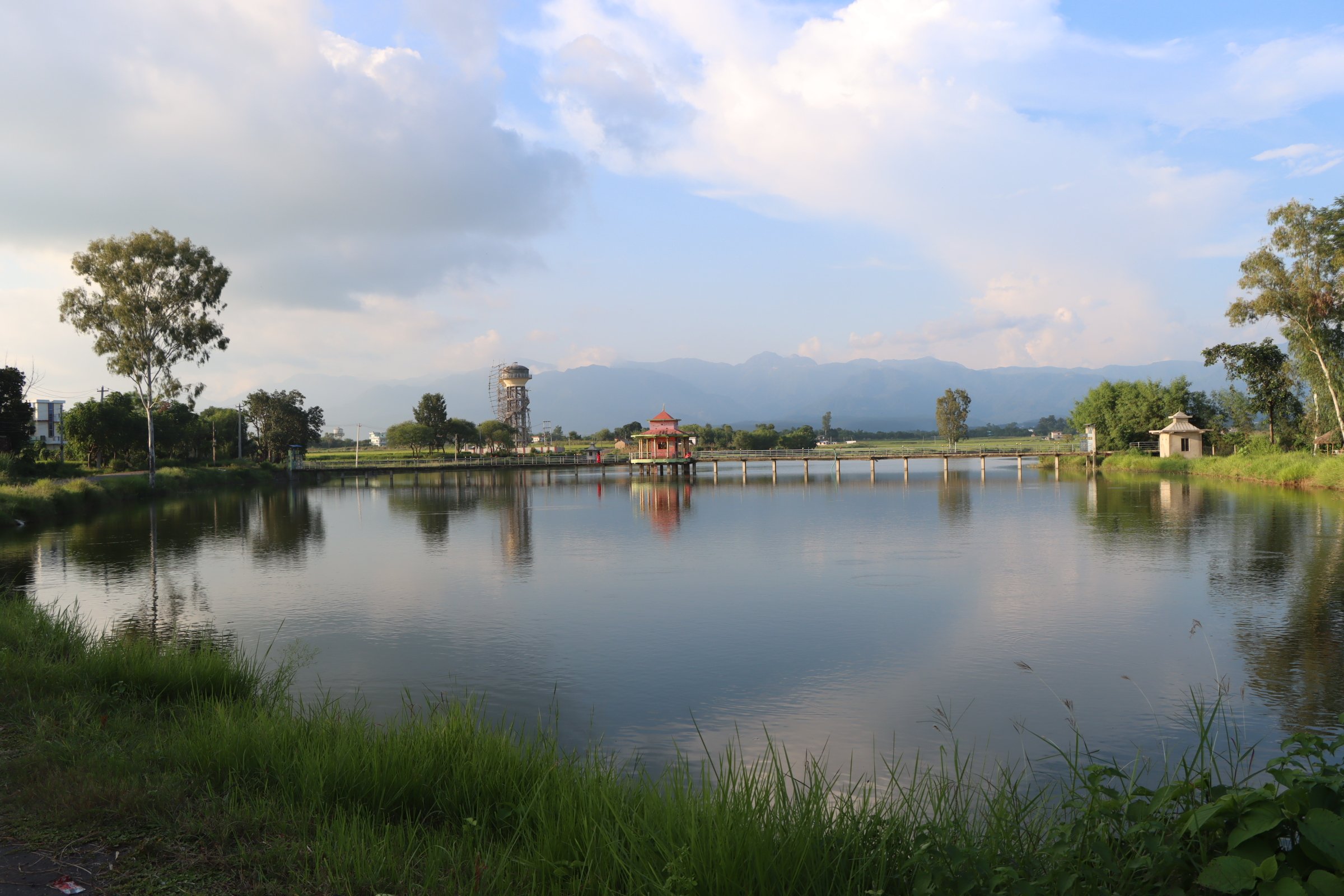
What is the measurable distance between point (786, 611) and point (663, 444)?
57574 mm

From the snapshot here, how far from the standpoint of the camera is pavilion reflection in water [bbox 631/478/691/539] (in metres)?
30.9

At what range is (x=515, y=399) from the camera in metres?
103

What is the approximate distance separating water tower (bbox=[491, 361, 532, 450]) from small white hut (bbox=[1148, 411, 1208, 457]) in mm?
67034

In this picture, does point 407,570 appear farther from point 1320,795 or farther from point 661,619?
point 1320,795

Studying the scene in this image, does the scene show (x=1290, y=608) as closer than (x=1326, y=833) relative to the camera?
No

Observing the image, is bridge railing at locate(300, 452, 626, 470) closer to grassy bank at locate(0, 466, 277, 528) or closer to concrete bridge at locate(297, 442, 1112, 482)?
concrete bridge at locate(297, 442, 1112, 482)

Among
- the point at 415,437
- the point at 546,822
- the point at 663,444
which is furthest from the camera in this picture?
the point at 415,437

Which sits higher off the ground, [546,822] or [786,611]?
[546,822]

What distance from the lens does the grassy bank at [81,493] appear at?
91.7ft

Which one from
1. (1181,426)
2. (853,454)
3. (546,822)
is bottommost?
(546,822)

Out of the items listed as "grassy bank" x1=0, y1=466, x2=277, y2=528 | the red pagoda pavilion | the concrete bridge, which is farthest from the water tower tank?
"grassy bank" x1=0, y1=466, x2=277, y2=528

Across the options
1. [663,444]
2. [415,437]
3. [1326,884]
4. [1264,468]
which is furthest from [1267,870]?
[415,437]

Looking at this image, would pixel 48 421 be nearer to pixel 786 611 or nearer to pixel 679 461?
pixel 679 461

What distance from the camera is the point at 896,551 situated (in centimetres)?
2141
